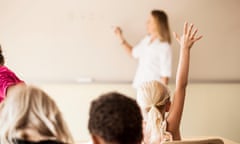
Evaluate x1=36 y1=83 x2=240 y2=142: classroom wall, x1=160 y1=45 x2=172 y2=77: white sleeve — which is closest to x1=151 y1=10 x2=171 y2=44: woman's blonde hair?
x1=160 y1=45 x2=172 y2=77: white sleeve

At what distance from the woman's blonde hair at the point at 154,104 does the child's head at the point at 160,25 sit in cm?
179

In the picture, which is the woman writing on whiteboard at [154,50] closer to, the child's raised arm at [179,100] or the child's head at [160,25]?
the child's head at [160,25]

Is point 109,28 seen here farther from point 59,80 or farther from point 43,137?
point 43,137

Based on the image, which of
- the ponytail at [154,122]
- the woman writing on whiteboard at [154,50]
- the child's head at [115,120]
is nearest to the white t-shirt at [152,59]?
the woman writing on whiteboard at [154,50]

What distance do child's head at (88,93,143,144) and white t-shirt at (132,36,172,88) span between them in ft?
8.77

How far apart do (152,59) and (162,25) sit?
0.34 metres

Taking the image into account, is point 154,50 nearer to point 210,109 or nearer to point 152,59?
point 152,59

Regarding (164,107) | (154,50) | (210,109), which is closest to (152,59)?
(154,50)

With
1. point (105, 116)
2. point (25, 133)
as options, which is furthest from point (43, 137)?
point (105, 116)

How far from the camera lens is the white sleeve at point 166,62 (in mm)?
4180

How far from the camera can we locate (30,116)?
5.05 ft

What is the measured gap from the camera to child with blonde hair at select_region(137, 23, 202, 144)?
90.9 inches

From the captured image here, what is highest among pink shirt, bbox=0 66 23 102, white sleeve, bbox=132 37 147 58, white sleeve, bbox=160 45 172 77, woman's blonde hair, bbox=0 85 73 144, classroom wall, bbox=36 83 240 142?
woman's blonde hair, bbox=0 85 73 144

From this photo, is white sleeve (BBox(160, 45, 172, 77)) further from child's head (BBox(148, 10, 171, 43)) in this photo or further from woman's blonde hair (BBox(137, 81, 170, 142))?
woman's blonde hair (BBox(137, 81, 170, 142))
